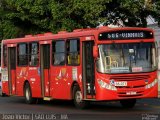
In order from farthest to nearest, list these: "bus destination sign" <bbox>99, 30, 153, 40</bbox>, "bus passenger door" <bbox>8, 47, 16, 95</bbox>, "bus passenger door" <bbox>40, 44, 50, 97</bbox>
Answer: "bus passenger door" <bbox>8, 47, 16, 95</bbox> → "bus passenger door" <bbox>40, 44, 50, 97</bbox> → "bus destination sign" <bbox>99, 30, 153, 40</bbox>

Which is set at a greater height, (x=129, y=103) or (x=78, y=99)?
(x=78, y=99)

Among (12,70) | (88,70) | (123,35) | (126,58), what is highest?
(123,35)

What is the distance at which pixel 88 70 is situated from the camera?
21.2 meters

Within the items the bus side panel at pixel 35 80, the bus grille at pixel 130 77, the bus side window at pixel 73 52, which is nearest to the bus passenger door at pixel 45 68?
the bus side panel at pixel 35 80

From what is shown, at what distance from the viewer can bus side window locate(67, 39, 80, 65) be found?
2175 centimetres

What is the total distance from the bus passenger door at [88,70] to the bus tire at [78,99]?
0.46 metres

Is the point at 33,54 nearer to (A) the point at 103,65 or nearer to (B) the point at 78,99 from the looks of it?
(B) the point at 78,99

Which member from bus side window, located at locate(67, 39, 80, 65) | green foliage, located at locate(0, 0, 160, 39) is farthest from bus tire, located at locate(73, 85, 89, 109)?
green foliage, located at locate(0, 0, 160, 39)

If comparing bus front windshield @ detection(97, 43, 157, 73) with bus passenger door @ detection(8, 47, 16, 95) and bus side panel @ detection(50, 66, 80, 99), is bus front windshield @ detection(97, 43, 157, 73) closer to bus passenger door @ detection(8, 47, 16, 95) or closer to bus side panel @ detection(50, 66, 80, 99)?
bus side panel @ detection(50, 66, 80, 99)

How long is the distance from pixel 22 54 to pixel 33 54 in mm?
1211

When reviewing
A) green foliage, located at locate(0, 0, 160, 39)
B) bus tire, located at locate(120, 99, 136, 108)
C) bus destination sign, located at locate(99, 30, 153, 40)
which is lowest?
bus tire, located at locate(120, 99, 136, 108)

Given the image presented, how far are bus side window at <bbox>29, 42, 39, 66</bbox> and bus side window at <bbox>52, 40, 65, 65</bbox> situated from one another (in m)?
1.57

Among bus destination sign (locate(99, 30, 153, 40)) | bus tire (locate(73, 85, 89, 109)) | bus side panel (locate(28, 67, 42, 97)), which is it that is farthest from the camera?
bus side panel (locate(28, 67, 42, 97))

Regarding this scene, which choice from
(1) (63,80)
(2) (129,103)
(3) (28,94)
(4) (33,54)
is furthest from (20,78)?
(2) (129,103)
